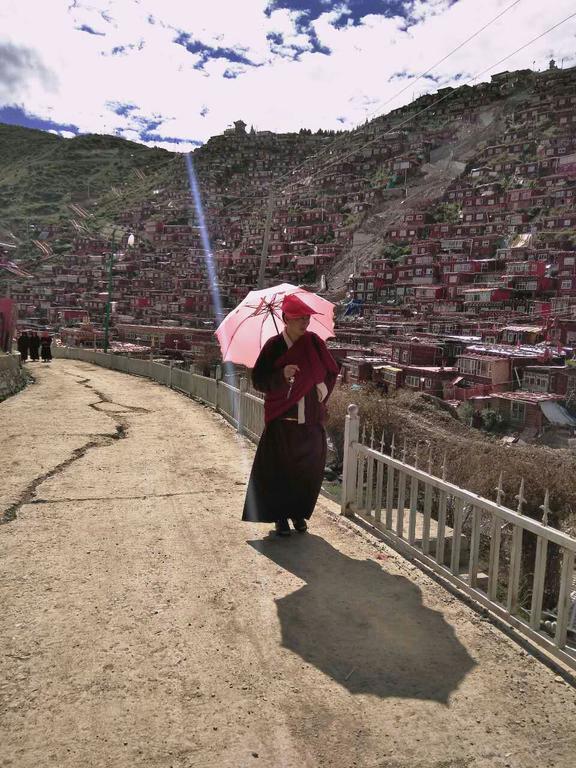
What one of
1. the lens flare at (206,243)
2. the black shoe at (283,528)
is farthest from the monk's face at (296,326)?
the lens flare at (206,243)

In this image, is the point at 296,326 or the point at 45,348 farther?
the point at 45,348

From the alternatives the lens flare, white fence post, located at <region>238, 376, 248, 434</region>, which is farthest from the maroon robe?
the lens flare

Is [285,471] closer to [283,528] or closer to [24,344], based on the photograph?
[283,528]

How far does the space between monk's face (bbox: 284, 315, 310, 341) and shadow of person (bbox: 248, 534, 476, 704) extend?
1437 millimetres

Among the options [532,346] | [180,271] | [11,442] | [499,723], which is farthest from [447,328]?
[180,271]

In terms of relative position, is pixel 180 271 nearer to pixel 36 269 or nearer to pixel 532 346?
pixel 36 269

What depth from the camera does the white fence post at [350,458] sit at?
14.0ft

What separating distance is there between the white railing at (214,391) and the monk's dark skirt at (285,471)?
10.3 ft

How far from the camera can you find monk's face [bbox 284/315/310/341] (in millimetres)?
3570

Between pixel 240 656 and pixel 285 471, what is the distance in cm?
148

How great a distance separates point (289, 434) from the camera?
3748 millimetres

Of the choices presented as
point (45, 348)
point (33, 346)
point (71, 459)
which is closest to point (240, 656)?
point (71, 459)

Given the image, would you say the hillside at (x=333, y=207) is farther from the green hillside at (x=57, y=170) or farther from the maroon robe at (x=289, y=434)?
the maroon robe at (x=289, y=434)

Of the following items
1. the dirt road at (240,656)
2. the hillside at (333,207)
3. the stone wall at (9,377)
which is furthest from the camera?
the hillside at (333,207)
